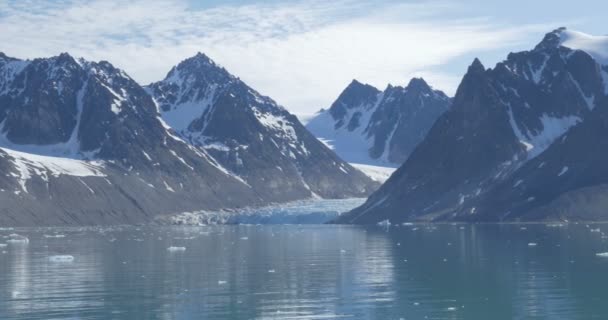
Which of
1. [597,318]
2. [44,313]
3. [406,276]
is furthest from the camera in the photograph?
[406,276]

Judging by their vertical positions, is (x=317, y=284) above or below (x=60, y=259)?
below

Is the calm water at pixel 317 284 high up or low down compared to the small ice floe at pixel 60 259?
down

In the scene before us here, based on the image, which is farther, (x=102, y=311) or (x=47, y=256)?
(x=47, y=256)

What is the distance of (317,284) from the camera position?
83125 mm

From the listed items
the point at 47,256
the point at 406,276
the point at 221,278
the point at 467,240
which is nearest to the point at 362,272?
the point at 406,276

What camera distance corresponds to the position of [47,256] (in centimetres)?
12488

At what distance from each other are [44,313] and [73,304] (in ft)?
14.6

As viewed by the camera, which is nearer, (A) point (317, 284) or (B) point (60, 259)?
(A) point (317, 284)

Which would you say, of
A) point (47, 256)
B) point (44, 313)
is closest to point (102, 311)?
point (44, 313)

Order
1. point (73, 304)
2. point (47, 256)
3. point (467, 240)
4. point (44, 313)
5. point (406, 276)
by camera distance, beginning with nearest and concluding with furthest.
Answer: point (44, 313), point (73, 304), point (406, 276), point (47, 256), point (467, 240)

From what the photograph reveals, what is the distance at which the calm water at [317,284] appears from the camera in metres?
66.8

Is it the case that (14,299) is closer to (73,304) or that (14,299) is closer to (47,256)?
(73,304)

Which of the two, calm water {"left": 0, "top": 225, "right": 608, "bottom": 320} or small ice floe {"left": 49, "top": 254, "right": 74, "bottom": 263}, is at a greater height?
small ice floe {"left": 49, "top": 254, "right": 74, "bottom": 263}

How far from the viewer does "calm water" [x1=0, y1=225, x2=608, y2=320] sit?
2630 inches
